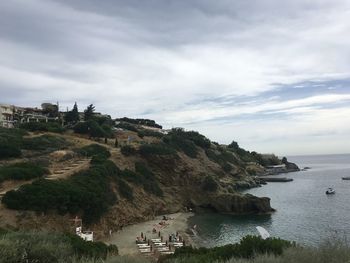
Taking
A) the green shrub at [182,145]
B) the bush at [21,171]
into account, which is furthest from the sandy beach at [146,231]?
the green shrub at [182,145]

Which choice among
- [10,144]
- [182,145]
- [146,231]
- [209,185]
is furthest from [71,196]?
[182,145]

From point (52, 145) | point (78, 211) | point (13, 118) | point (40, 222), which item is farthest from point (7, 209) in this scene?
point (13, 118)

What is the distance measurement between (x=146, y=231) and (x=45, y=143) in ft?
76.6

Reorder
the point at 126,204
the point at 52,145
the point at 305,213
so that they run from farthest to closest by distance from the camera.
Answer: the point at 52,145, the point at 305,213, the point at 126,204

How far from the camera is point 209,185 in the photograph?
2571 inches

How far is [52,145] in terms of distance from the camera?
60875mm

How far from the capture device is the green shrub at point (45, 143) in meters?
57.6

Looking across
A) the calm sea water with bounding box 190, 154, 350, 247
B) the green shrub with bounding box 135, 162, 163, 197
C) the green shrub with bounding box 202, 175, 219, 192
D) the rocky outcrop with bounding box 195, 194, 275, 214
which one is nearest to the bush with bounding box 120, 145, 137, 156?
the green shrub with bounding box 135, 162, 163, 197

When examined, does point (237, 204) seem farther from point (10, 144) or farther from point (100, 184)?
point (10, 144)

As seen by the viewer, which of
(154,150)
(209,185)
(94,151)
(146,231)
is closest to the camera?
(146,231)

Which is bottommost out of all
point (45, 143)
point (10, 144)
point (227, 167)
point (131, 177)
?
point (131, 177)

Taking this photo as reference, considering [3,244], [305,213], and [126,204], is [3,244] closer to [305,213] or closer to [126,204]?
[126,204]

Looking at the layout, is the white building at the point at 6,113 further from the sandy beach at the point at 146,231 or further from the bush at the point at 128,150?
the sandy beach at the point at 146,231

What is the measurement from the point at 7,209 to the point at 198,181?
35960mm
